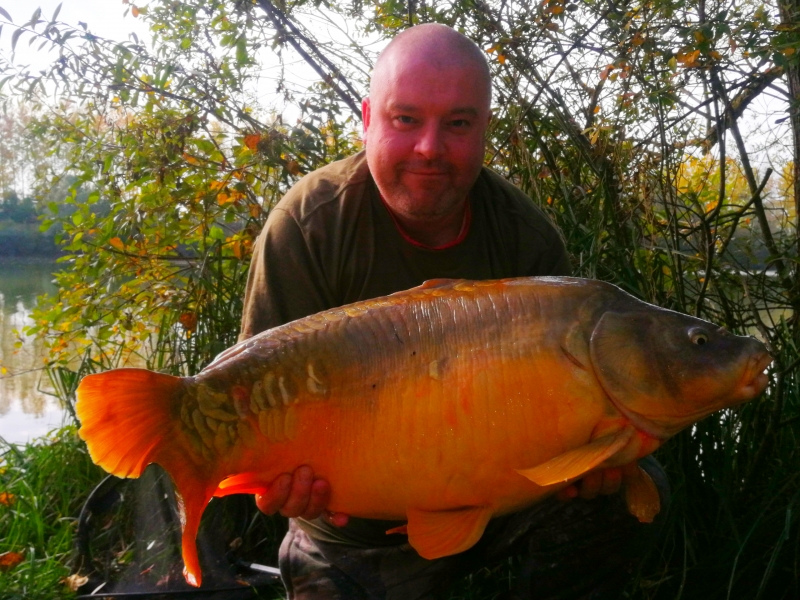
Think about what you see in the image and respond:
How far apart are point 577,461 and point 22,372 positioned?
91.7 inches

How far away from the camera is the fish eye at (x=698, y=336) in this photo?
1.15 metres

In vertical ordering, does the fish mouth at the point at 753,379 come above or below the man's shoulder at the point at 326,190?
below

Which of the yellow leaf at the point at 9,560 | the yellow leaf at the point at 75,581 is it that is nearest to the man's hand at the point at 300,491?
the yellow leaf at the point at 75,581

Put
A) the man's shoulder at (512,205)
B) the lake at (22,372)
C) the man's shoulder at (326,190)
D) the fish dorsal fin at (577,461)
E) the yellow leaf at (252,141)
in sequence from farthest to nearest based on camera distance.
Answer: the lake at (22,372) → the yellow leaf at (252,141) → the man's shoulder at (512,205) → the man's shoulder at (326,190) → the fish dorsal fin at (577,461)

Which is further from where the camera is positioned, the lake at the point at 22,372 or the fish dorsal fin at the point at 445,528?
the lake at the point at 22,372

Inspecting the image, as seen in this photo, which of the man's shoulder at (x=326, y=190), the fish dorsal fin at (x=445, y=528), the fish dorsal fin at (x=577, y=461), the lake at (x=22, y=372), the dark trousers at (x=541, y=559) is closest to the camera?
the fish dorsal fin at (x=577, y=461)

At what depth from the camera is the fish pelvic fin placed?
1087 millimetres

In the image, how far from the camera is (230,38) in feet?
8.59

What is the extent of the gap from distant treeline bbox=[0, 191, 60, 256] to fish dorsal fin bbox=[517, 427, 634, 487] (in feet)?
15.9

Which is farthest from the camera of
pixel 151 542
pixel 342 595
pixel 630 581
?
pixel 151 542

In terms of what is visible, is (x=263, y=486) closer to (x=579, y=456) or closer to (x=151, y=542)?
(x=579, y=456)

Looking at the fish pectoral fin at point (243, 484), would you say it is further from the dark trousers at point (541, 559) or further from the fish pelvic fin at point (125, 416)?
the dark trousers at point (541, 559)

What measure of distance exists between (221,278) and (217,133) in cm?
59

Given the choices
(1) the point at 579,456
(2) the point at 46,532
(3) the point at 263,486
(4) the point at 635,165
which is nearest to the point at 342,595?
(3) the point at 263,486
